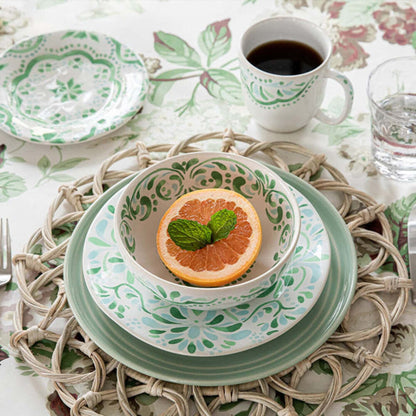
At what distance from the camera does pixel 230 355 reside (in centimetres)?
73

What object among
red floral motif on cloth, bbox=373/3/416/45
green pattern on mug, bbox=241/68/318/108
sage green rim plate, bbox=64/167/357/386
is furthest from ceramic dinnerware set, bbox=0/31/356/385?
red floral motif on cloth, bbox=373/3/416/45

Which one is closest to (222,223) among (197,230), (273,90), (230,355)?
(197,230)

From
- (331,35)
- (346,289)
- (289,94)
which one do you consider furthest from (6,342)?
(331,35)

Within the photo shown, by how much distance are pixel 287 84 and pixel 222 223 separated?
0.29 metres

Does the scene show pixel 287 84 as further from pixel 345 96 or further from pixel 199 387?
pixel 199 387

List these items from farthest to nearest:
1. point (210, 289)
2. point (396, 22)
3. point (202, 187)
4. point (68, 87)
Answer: point (396, 22) < point (68, 87) < point (202, 187) < point (210, 289)

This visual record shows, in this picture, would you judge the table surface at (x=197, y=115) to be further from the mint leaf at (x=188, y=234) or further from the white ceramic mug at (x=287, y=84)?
the mint leaf at (x=188, y=234)

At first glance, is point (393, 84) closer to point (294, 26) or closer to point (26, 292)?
point (294, 26)

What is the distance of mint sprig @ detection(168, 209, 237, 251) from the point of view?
759 millimetres

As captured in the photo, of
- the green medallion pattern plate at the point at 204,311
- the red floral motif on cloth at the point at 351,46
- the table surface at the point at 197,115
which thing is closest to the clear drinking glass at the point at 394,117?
the table surface at the point at 197,115

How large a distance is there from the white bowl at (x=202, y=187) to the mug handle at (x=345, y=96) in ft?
0.83

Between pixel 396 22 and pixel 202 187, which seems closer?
pixel 202 187

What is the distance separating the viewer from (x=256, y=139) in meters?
1.02

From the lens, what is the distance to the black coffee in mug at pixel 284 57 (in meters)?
1.00
